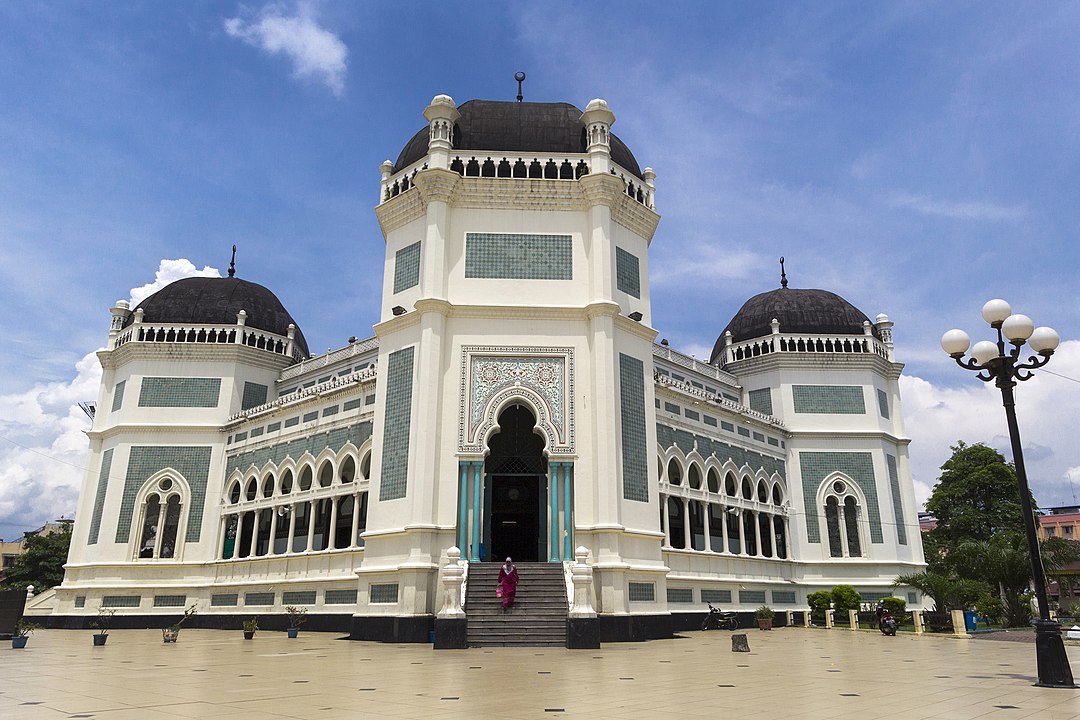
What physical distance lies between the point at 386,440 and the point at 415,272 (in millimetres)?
5396

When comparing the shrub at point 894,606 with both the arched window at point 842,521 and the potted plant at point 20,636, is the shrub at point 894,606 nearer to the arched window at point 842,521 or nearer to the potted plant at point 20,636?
the arched window at point 842,521

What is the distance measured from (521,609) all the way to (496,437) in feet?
23.0

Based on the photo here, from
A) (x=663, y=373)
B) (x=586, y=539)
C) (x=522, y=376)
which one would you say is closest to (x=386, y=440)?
(x=522, y=376)

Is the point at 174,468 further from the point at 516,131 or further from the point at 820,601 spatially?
the point at 820,601

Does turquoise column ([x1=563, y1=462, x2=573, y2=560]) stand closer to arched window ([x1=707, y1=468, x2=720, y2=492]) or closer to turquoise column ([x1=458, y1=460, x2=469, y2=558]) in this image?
turquoise column ([x1=458, y1=460, x2=469, y2=558])

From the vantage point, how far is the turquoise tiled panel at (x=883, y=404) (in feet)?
118

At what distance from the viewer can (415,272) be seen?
2388 centimetres

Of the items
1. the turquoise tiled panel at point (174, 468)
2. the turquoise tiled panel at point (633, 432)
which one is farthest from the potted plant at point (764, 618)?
the turquoise tiled panel at point (174, 468)

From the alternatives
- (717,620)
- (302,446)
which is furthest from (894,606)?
(302,446)

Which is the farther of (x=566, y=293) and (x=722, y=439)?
(x=722, y=439)

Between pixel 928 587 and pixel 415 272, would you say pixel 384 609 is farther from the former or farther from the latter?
pixel 928 587

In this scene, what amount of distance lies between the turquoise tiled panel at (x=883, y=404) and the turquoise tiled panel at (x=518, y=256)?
20.2 metres

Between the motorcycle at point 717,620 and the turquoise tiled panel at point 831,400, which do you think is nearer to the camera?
the motorcycle at point 717,620

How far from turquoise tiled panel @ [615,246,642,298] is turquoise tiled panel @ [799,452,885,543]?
1517 cm
